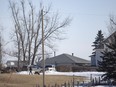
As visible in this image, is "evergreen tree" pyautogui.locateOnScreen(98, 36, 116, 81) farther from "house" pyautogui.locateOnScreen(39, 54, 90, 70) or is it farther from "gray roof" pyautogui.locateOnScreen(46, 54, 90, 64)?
"gray roof" pyautogui.locateOnScreen(46, 54, 90, 64)

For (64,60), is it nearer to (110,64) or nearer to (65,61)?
(65,61)

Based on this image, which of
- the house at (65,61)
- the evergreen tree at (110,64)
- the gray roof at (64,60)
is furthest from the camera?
the gray roof at (64,60)

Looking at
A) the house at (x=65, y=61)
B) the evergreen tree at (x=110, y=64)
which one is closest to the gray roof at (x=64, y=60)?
the house at (x=65, y=61)

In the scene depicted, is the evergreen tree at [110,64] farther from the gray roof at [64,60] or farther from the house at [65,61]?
the gray roof at [64,60]

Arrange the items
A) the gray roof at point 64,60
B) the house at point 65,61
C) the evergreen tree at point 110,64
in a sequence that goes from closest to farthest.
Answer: the evergreen tree at point 110,64, the house at point 65,61, the gray roof at point 64,60

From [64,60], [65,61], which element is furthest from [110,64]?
[64,60]

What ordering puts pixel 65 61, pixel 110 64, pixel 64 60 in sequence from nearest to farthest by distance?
1. pixel 110 64
2. pixel 65 61
3. pixel 64 60

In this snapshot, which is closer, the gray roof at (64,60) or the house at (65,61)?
the house at (65,61)

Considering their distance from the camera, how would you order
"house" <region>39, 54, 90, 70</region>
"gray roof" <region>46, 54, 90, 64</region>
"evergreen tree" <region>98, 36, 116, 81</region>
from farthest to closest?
1. "gray roof" <region>46, 54, 90, 64</region>
2. "house" <region>39, 54, 90, 70</region>
3. "evergreen tree" <region>98, 36, 116, 81</region>

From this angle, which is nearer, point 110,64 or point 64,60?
A: point 110,64

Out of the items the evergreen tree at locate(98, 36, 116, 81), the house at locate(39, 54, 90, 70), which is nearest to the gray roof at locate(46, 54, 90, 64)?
the house at locate(39, 54, 90, 70)

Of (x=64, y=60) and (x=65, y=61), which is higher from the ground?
(x=64, y=60)

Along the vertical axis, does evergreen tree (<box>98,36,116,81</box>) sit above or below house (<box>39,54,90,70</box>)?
below

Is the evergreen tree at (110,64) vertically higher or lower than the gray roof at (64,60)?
lower
